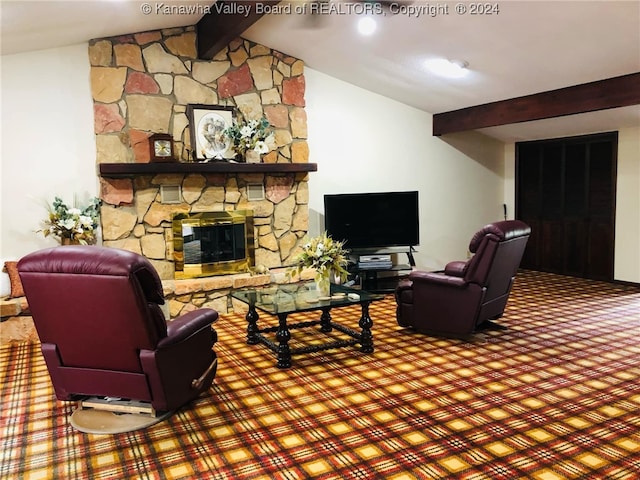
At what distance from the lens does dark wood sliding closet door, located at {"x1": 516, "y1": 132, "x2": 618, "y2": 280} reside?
6922 millimetres

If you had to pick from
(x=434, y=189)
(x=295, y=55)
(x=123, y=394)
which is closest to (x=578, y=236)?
(x=434, y=189)

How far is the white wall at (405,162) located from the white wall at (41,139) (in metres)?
2.62

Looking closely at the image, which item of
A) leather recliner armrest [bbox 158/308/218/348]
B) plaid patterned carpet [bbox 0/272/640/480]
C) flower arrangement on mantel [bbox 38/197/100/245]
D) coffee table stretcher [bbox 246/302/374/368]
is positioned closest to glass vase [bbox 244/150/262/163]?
flower arrangement on mantel [bbox 38/197/100/245]

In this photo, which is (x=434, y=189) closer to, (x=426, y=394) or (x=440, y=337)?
(x=440, y=337)

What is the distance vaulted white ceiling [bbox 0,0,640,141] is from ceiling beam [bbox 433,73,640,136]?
0.09m

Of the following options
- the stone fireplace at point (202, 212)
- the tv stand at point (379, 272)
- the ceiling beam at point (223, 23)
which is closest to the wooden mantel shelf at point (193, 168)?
the stone fireplace at point (202, 212)

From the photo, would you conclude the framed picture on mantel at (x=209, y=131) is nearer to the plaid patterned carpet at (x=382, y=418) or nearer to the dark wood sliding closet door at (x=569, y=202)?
the plaid patterned carpet at (x=382, y=418)

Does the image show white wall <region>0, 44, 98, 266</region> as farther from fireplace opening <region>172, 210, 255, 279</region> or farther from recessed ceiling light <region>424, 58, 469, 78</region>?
recessed ceiling light <region>424, 58, 469, 78</region>

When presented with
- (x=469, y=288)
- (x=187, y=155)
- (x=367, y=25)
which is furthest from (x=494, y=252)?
(x=187, y=155)

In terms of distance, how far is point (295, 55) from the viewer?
623 centimetres

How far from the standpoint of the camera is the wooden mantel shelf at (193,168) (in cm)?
527

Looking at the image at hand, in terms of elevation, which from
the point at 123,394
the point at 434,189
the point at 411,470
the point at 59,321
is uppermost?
the point at 434,189

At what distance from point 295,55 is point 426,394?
4.36 meters

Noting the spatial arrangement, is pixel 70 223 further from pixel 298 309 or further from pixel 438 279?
pixel 438 279
